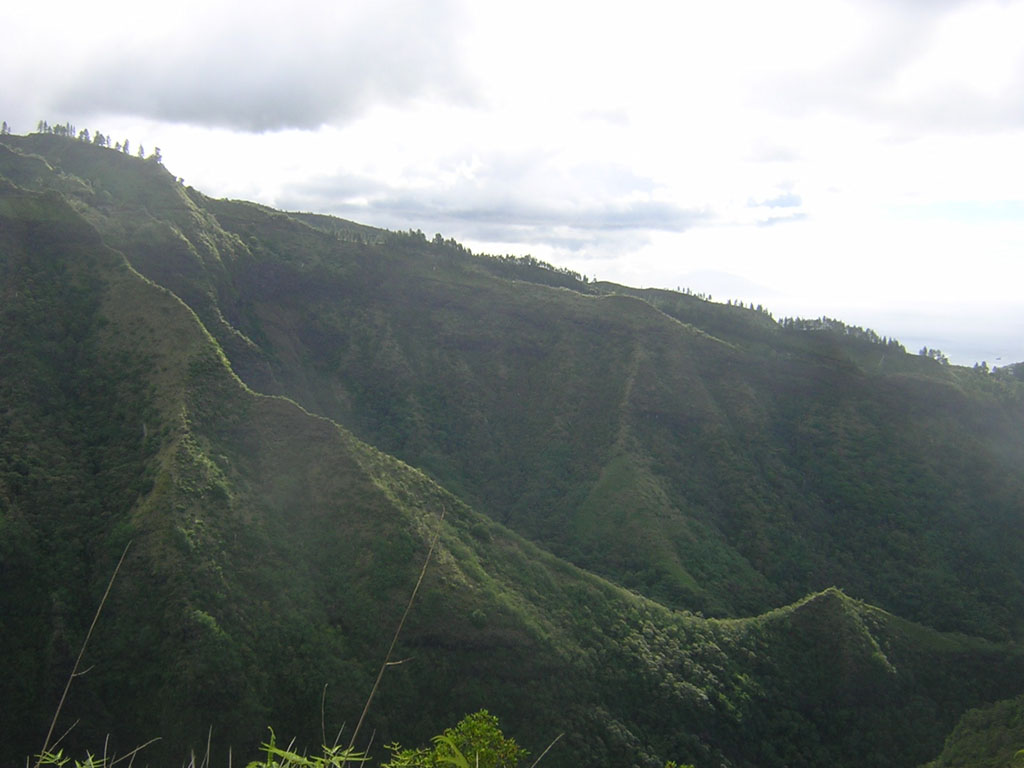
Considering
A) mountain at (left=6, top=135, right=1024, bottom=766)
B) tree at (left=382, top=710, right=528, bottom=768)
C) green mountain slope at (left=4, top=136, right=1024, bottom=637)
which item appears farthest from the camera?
green mountain slope at (left=4, top=136, right=1024, bottom=637)

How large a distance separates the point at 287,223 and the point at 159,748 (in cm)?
7791

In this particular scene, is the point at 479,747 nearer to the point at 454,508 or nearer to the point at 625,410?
the point at 454,508

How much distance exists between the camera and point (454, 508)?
4791 centimetres

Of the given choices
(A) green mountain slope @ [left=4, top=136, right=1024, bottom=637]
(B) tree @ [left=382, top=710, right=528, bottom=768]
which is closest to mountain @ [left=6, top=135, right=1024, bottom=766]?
(A) green mountain slope @ [left=4, top=136, right=1024, bottom=637]

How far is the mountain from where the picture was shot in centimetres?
3153

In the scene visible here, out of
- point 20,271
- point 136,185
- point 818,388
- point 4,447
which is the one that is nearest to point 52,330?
point 20,271

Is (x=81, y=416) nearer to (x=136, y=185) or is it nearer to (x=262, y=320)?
(x=262, y=320)

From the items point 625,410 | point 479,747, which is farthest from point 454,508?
point 479,747

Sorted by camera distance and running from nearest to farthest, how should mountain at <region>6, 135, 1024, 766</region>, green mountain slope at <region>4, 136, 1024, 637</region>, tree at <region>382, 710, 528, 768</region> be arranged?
1. tree at <region>382, 710, 528, 768</region>
2. mountain at <region>6, 135, 1024, 766</region>
3. green mountain slope at <region>4, 136, 1024, 637</region>

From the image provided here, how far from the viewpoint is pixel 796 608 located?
47.7m

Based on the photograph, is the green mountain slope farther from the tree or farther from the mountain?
the tree

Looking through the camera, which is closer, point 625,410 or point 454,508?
point 454,508

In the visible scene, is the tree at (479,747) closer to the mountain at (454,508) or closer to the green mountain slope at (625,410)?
the mountain at (454,508)

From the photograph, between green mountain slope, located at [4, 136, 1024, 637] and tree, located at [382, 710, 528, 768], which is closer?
tree, located at [382, 710, 528, 768]
